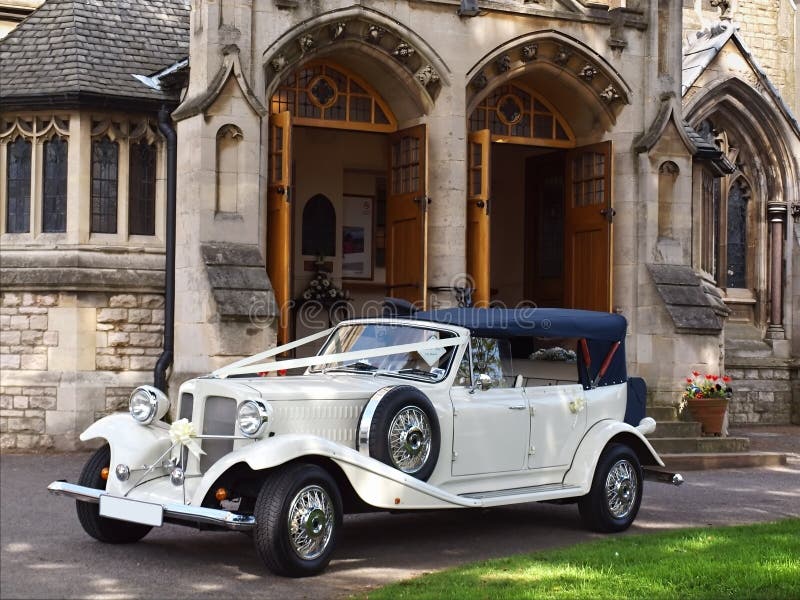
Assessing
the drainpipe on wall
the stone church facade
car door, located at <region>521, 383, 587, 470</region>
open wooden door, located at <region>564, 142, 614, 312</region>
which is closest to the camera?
car door, located at <region>521, 383, 587, 470</region>

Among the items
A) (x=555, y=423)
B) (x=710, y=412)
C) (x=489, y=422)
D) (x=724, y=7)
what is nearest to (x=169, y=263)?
(x=710, y=412)

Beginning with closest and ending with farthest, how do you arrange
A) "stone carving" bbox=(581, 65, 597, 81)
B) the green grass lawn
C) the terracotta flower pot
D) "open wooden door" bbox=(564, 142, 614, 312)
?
the green grass lawn
the terracotta flower pot
"stone carving" bbox=(581, 65, 597, 81)
"open wooden door" bbox=(564, 142, 614, 312)

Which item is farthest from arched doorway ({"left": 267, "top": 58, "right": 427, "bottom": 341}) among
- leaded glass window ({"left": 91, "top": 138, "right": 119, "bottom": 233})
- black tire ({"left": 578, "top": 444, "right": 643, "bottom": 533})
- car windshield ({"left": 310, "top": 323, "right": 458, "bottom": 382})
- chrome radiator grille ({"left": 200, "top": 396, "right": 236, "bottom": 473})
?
chrome radiator grille ({"left": 200, "top": 396, "right": 236, "bottom": 473})

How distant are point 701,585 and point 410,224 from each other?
995 centimetres

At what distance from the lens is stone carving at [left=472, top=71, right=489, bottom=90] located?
55.8 ft

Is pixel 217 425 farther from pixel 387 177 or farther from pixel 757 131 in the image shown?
pixel 757 131

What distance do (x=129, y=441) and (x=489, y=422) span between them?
2.62 meters

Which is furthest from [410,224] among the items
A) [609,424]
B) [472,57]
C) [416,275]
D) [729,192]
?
[729,192]

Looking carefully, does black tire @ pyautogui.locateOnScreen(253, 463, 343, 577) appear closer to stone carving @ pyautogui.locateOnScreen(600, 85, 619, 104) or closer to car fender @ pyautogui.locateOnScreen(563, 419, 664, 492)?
car fender @ pyautogui.locateOnScreen(563, 419, 664, 492)

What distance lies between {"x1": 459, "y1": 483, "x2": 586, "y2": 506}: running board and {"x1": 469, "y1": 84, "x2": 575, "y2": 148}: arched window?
8.66 meters

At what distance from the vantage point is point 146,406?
909 cm

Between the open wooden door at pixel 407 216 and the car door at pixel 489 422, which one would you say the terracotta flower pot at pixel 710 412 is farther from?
the car door at pixel 489 422

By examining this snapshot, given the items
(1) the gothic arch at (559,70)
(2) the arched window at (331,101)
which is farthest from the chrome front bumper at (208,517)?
(1) the gothic arch at (559,70)

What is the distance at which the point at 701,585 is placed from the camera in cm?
766
